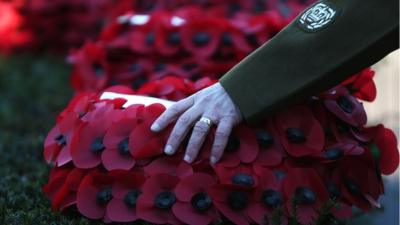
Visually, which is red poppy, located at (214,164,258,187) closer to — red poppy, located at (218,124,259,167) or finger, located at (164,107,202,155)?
red poppy, located at (218,124,259,167)

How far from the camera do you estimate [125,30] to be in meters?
2.88

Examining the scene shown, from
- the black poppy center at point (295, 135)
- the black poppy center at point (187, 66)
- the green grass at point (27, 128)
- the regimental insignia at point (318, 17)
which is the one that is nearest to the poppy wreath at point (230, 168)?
the black poppy center at point (295, 135)

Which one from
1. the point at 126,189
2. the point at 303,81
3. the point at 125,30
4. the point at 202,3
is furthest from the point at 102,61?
the point at 303,81

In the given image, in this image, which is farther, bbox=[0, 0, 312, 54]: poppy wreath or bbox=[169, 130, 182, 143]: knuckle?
bbox=[0, 0, 312, 54]: poppy wreath

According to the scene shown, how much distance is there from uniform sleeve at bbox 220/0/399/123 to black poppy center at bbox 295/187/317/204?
22cm

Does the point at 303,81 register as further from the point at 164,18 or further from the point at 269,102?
the point at 164,18

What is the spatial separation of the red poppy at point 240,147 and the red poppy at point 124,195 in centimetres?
24

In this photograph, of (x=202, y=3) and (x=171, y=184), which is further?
(x=202, y=3)

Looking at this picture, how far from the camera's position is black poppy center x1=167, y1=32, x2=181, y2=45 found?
2.67m

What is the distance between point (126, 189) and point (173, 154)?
162 mm

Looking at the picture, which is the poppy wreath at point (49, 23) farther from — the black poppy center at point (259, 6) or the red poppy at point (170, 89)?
the red poppy at point (170, 89)

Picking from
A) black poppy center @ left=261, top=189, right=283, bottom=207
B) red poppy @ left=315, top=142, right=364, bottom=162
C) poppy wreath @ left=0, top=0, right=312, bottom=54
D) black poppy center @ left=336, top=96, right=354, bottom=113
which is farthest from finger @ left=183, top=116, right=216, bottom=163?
poppy wreath @ left=0, top=0, right=312, bottom=54

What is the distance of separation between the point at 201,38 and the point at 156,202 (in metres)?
1.02

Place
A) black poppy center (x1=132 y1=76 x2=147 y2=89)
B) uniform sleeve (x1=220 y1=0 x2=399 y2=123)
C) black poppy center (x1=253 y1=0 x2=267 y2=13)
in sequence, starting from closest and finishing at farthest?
1. uniform sleeve (x1=220 y1=0 x2=399 y2=123)
2. black poppy center (x1=132 y1=76 x2=147 y2=89)
3. black poppy center (x1=253 y1=0 x2=267 y2=13)
